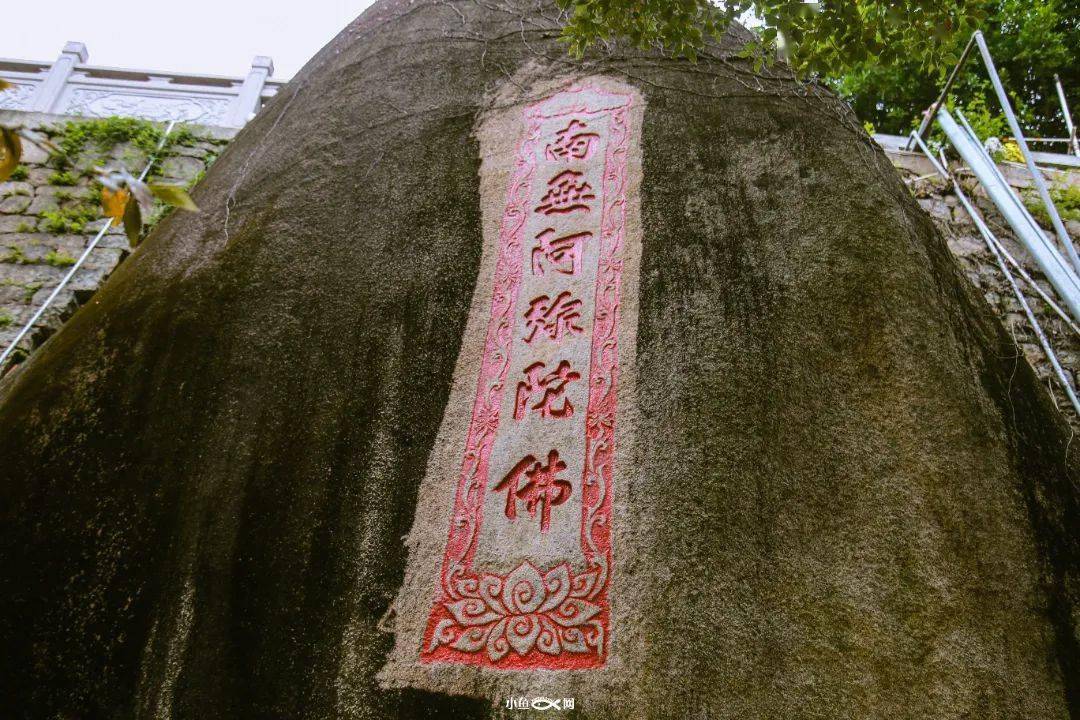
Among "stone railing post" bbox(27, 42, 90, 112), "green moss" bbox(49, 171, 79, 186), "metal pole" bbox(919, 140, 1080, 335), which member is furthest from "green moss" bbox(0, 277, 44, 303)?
"metal pole" bbox(919, 140, 1080, 335)

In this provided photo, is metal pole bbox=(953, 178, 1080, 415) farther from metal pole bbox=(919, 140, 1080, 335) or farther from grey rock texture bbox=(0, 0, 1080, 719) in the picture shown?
grey rock texture bbox=(0, 0, 1080, 719)

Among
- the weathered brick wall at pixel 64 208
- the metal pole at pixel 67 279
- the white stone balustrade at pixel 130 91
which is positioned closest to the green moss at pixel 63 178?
the weathered brick wall at pixel 64 208

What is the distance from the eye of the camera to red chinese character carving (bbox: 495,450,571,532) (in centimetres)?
260

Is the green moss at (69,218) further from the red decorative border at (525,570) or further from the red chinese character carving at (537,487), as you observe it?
the red chinese character carving at (537,487)

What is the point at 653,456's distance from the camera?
2570 millimetres

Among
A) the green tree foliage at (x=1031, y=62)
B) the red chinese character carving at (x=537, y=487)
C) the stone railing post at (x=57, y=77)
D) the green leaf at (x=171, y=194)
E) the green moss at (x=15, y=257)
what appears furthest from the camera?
the green tree foliage at (x=1031, y=62)

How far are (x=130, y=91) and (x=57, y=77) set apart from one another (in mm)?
690

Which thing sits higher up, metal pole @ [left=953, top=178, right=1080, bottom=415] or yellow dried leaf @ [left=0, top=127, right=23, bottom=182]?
metal pole @ [left=953, top=178, right=1080, bottom=415]

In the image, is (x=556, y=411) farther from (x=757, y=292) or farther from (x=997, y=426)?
(x=997, y=426)

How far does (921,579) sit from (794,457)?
1.81 feet

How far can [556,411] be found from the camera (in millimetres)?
2818

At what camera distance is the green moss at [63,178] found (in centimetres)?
543

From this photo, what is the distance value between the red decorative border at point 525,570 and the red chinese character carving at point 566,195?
29 cm

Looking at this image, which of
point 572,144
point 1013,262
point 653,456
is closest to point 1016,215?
point 1013,262
